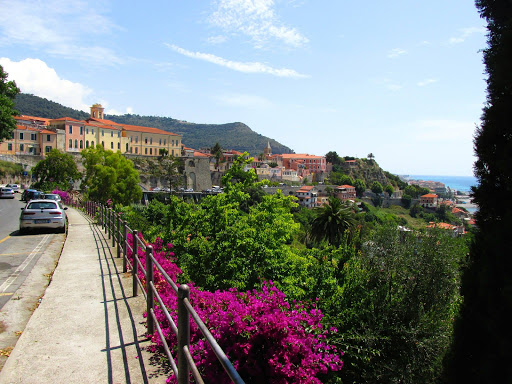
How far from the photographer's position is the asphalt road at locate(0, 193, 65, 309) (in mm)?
6843

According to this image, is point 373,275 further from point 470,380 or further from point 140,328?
point 140,328

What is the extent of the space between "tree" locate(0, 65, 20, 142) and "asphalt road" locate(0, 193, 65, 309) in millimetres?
15092

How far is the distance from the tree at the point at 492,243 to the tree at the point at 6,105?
31.5m

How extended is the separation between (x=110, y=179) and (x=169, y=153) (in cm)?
6198

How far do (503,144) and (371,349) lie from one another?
5443 mm

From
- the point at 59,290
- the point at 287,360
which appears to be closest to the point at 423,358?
the point at 287,360

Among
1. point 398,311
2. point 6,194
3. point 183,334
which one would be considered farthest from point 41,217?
point 6,194

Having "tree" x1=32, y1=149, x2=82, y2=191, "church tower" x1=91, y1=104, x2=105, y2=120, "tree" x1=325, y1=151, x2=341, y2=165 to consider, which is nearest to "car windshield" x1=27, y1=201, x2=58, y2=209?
"tree" x1=32, y1=149, x2=82, y2=191

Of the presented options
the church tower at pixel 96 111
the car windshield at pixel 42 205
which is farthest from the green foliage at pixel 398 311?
the church tower at pixel 96 111

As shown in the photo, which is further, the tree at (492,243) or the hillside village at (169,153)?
the hillside village at (169,153)

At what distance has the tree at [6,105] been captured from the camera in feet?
91.2

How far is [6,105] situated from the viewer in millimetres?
28203

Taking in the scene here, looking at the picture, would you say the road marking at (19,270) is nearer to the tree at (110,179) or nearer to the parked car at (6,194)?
the tree at (110,179)

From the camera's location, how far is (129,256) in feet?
25.6
